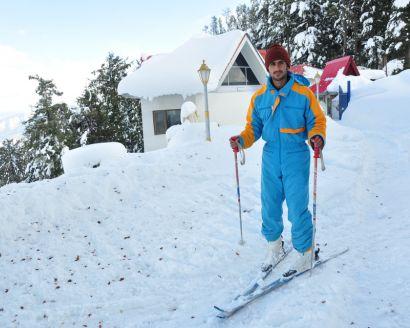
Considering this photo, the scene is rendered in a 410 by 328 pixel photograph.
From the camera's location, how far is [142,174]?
7.89 meters

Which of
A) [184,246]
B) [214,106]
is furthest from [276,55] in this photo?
[214,106]

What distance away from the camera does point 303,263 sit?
12.5 feet

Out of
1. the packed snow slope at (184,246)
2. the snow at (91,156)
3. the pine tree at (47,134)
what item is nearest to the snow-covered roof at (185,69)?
the snow at (91,156)

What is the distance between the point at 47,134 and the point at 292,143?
29479mm

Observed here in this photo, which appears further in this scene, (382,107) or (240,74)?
(240,74)

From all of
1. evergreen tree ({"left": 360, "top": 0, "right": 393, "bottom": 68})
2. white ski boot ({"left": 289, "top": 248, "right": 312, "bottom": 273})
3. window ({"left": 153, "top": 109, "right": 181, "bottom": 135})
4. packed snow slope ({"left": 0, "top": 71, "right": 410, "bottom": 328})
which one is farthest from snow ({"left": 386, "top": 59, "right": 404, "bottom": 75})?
white ski boot ({"left": 289, "top": 248, "right": 312, "bottom": 273})

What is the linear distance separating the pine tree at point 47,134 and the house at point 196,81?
11.8 m

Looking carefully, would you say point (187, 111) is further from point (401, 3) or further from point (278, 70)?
point (401, 3)

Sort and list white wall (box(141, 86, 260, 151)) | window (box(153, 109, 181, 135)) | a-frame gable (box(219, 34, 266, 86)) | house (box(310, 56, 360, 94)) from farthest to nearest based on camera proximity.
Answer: house (box(310, 56, 360, 94))
a-frame gable (box(219, 34, 266, 86))
window (box(153, 109, 181, 135))
white wall (box(141, 86, 260, 151))

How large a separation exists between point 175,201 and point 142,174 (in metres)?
1.46

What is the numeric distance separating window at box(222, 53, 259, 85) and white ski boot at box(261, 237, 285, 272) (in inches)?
690

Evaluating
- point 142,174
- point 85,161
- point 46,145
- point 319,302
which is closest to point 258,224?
point 319,302

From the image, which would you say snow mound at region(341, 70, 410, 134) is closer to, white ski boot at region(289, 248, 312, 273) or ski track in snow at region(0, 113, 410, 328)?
ski track in snow at region(0, 113, 410, 328)

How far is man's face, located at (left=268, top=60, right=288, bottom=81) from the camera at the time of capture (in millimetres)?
3783
